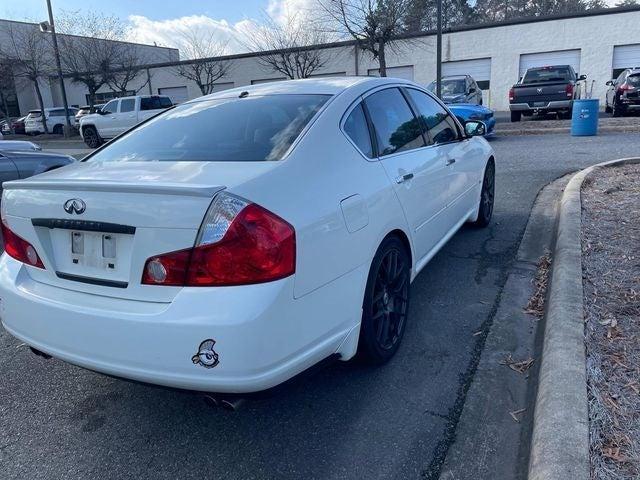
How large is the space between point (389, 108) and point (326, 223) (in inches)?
61.0

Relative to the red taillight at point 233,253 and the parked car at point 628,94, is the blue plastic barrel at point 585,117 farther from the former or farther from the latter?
the red taillight at point 233,253

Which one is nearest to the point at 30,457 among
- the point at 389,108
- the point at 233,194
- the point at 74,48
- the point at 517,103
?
the point at 233,194

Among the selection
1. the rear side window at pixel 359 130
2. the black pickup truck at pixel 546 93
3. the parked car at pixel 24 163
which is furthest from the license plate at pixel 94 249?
the black pickup truck at pixel 546 93

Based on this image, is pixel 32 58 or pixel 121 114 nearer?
pixel 121 114

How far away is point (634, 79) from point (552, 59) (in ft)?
34.5

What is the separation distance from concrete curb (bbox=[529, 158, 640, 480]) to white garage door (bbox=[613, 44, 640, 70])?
26.4 metres

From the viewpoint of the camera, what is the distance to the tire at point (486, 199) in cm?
556

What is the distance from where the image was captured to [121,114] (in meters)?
21.0

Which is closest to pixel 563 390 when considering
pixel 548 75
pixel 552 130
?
pixel 552 130

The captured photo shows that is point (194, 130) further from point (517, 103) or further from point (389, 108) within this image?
point (517, 103)

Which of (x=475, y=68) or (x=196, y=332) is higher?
(x=475, y=68)

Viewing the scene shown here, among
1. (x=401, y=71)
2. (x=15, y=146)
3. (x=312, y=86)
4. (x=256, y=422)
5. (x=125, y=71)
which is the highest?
(x=125, y=71)

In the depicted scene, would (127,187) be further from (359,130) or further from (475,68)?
(475,68)

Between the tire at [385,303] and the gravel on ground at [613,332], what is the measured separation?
1075mm
